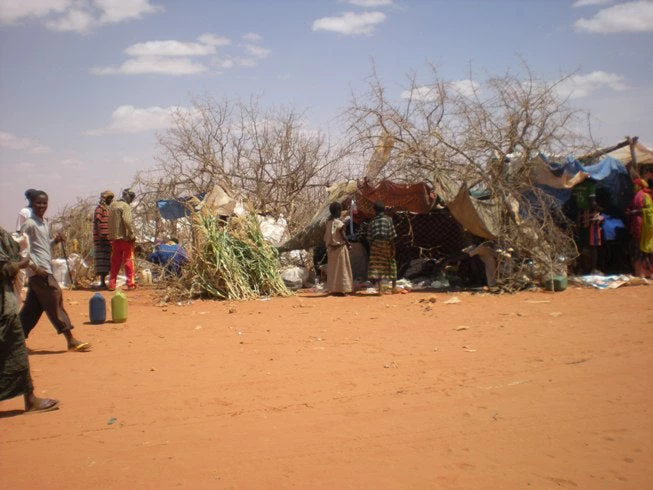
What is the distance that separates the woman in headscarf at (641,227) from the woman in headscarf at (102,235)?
32.1 feet

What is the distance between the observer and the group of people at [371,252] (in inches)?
441

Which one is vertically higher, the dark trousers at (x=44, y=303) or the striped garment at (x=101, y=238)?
the striped garment at (x=101, y=238)

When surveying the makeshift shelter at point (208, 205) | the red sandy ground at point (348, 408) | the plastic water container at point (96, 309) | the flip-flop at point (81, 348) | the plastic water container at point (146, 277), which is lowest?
the red sandy ground at point (348, 408)

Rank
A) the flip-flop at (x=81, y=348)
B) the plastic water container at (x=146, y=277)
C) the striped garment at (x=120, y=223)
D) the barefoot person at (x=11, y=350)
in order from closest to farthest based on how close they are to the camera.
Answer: the barefoot person at (x=11, y=350) → the flip-flop at (x=81, y=348) → the striped garment at (x=120, y=223) → the plastic water container at (x=146, y=277)

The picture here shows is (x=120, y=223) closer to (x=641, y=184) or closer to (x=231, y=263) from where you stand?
(x=231, y=263)

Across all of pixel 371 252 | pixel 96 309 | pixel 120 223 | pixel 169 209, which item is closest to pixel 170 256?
pixel 120 223

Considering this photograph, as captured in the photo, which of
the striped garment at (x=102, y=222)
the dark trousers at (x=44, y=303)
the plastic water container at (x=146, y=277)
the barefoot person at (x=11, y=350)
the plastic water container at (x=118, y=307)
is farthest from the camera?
the plastic water container at (x=146, y=277)

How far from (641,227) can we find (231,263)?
23.3ft

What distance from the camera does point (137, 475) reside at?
3.52 metres

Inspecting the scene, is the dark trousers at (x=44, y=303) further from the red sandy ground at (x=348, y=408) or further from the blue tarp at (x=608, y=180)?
the blue tarp at (x=608, y=180)

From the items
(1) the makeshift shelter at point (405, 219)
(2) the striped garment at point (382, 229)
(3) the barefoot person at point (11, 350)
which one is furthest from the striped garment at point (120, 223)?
(3) the barefoot person at point (11, 350)

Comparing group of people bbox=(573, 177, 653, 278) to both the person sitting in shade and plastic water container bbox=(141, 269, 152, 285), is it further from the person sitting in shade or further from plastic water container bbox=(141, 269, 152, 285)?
plastic water container bbox=(141, 269, 152, 285)

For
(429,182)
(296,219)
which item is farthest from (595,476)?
(296,219)

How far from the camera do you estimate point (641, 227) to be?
36.6 ft
